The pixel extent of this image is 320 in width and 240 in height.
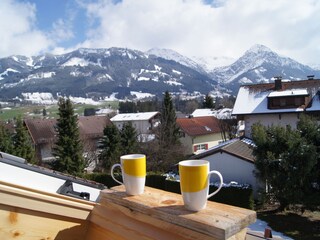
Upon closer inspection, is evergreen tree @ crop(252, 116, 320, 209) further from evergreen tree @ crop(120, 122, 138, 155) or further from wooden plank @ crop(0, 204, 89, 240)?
evergreen tree @ crop(120, 122, 138, 155)

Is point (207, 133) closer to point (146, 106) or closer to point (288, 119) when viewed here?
point (288, 119)

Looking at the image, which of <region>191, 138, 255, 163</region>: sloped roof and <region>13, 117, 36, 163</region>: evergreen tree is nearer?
<region>191, 138, 255, 163</region>: sloped roof

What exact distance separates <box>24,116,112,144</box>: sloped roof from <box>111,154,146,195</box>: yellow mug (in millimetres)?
29131

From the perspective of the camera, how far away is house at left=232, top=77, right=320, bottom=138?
24133 mm

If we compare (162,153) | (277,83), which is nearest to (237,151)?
(162,153)

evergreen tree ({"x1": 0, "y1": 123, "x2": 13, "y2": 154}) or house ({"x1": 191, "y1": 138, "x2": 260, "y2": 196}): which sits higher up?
evergreen tree ({"x1": 0, "y1": 123, "x2": 13, "y2": 154})

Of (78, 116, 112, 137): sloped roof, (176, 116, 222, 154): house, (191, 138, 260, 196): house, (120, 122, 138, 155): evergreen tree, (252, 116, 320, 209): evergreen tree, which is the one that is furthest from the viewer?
(78, 116, 112, 137): sloped roof

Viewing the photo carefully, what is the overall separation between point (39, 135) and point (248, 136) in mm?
23149

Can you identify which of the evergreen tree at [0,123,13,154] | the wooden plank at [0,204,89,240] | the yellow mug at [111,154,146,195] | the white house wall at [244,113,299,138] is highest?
the yellow mug at [111,154,146,195]

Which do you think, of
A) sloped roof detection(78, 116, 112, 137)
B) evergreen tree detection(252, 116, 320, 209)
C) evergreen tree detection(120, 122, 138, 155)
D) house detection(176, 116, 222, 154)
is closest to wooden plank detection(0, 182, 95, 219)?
evergreen tree detection(252, 116, 320, 209)

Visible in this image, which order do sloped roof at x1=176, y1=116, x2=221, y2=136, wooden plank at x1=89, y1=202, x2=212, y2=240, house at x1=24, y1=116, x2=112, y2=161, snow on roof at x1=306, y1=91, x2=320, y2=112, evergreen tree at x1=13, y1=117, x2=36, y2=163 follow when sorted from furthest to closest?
sloped roof at x1=176, y1=116, x2=221, y2=136 → house at x1=24, y1=116, x2=112, y2=161 → snow on roof at x1=306, y1=91, x2=320, y2=112 → evergreen tree at x1=13, y1=117, x2=36, y2=163 → wooden plank at x1=89, y1=202, x2=212, y2=240

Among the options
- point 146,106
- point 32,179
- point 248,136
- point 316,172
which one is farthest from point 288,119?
point 146,106

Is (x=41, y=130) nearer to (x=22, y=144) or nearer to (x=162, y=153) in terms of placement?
(x=22, y=144)

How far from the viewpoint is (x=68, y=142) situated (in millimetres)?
23047
